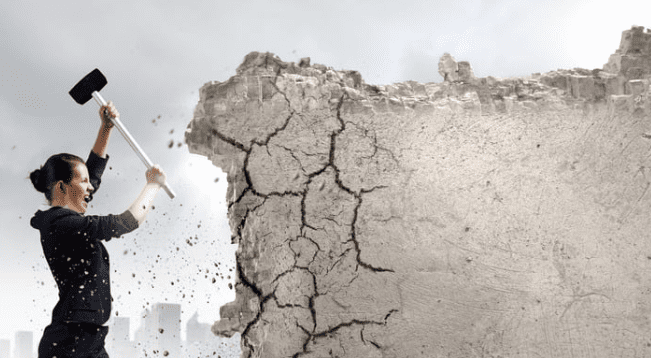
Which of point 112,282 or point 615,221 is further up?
point 615,221

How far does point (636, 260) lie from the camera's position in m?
1.92

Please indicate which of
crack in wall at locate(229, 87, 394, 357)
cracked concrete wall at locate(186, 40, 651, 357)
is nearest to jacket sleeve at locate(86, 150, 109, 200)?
cracked concrete wall at locate(186, 40, 651, 357)

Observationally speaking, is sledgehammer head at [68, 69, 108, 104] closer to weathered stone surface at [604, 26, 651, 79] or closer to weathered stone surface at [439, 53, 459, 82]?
weathered stone surface at [439, 53, 459, 82]

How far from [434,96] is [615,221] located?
100 centimetres

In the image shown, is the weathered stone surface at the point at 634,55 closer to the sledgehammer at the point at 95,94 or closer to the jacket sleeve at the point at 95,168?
the sledgehammer at the point at 95,94

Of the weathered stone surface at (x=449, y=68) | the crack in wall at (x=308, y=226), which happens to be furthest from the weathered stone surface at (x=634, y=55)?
the crack in wall at (x=308, y=226)

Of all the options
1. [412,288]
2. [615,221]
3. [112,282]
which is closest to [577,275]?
[615,221]

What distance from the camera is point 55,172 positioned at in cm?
195

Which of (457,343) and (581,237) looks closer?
(457,343)

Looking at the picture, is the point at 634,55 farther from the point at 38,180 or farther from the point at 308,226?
the point at 38,180

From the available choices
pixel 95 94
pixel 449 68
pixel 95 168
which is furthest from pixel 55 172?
pixel 449 68

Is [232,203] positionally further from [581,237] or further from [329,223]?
[581,237]

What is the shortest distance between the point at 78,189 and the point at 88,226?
0.79ft

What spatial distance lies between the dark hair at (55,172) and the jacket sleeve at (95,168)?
0.64ft
